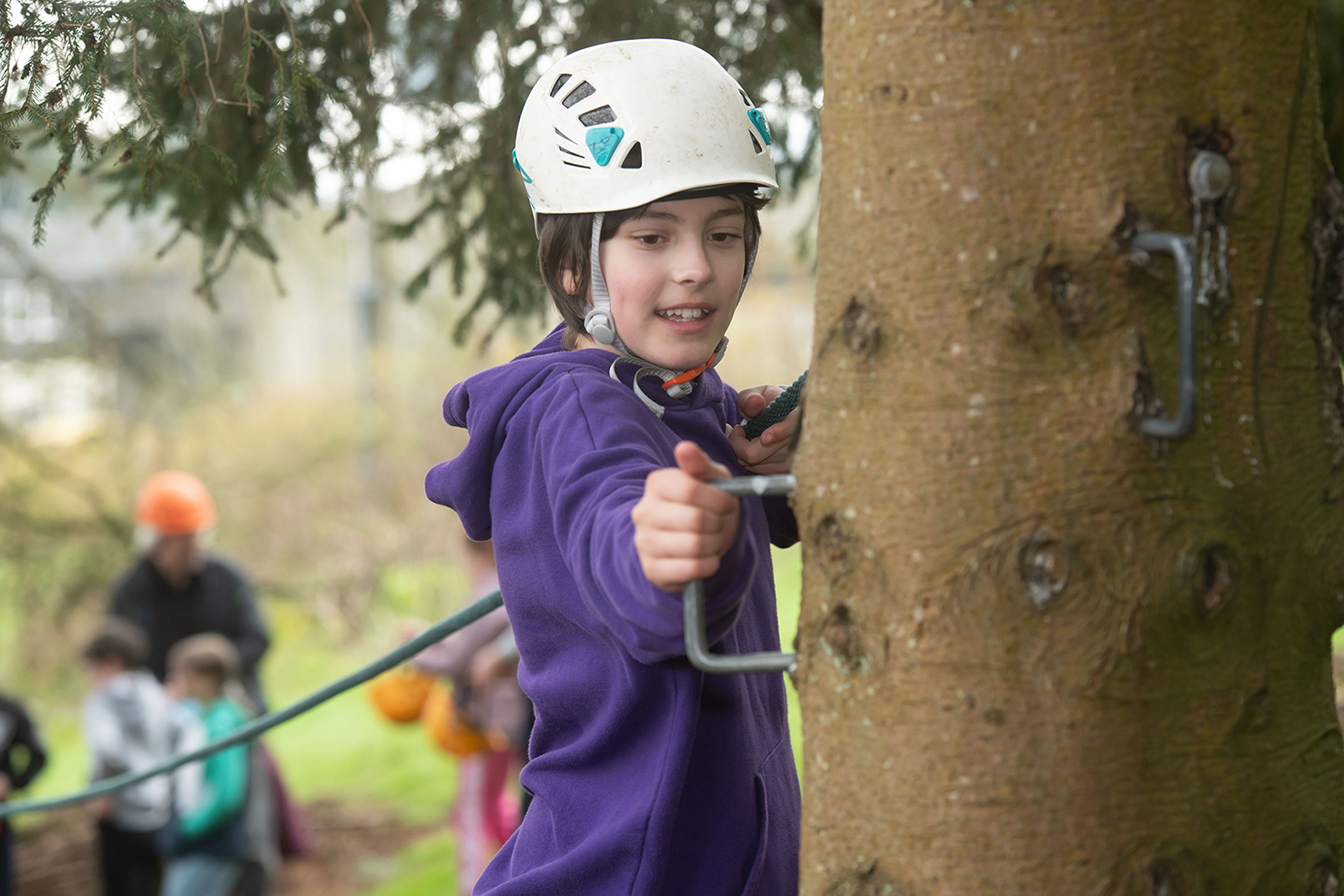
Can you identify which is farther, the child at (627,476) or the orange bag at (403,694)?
the orange bag at (403,694)

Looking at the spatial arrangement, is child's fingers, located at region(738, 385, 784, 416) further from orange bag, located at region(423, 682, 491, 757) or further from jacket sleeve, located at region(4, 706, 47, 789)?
jacket sleeve, located at region(4, 706, 47, 789)

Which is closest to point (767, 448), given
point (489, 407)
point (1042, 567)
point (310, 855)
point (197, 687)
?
point (489, 407)

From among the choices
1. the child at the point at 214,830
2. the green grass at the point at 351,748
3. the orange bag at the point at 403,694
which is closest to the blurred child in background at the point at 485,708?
the orange bag at the point at 403,694

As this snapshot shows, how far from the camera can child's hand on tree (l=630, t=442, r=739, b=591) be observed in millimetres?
1216

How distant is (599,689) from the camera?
5.09ft

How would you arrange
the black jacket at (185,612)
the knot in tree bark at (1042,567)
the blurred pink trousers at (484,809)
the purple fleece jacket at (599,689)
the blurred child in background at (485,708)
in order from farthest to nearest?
1. the black jacket at (185,612)
2. the blurred pink trousers at (484,809)
3. the blurred child in background at (485,708)
4. the purple fleece jacket at (599,689)
5. the knot in tree bark at (1042,567)

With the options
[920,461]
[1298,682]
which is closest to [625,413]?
[920,461]

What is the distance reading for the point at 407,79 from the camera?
3139 millimetres

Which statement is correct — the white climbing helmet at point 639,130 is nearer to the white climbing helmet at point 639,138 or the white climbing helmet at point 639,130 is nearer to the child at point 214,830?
the white climbing helmet at point 639,138

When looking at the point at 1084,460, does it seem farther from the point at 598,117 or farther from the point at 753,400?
the point at 598,117

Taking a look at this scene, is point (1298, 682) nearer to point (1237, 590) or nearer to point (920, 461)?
point (1237, 590)

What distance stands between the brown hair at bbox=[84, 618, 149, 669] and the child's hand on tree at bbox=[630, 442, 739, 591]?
17.6ft

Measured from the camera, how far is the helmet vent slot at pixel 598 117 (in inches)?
67.2

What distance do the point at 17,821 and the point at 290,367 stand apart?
6.82m
